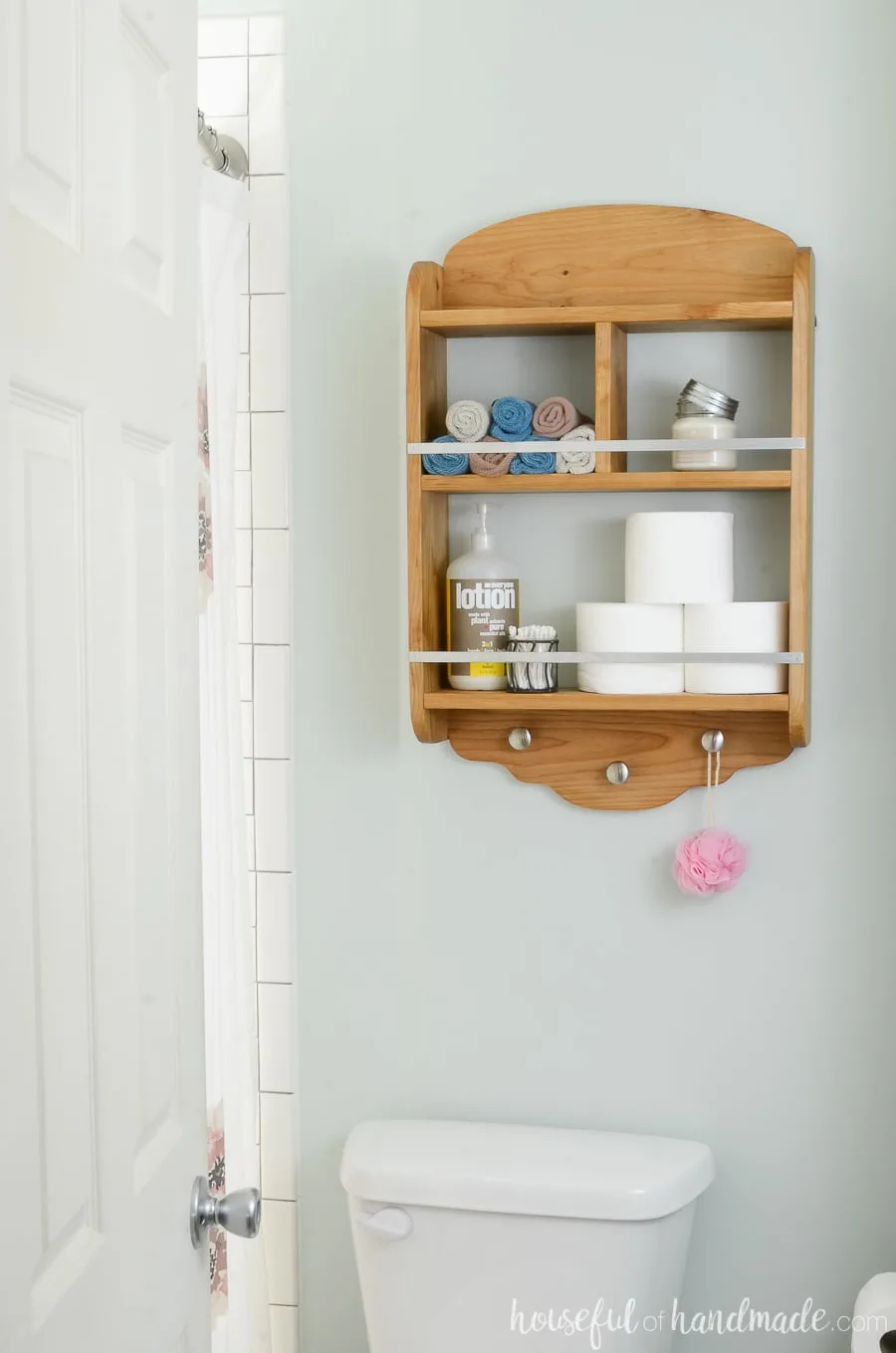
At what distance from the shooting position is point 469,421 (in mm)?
1518

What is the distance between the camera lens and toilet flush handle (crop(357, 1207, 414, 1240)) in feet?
5.04

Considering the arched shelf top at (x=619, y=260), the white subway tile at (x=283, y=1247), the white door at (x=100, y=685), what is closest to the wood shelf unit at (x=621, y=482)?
the arched shelf top at (x=619, y=260)

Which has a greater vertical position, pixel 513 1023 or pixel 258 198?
pixel 258 198

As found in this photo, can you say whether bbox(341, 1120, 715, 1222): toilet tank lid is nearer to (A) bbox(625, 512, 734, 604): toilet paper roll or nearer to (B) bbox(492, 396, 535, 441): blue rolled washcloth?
(A) bbox(625, 512, 734, 604): toilet paper roll

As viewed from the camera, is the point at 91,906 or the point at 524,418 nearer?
the point at 91,906

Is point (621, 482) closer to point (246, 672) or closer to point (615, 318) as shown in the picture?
point (615, 318)

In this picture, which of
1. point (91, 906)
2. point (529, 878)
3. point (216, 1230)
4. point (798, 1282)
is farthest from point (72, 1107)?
point (798, 1282)

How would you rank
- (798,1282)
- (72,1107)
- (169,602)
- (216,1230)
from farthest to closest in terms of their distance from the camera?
(798,1282) < (216,1230) < (169,602) < (72,1107)

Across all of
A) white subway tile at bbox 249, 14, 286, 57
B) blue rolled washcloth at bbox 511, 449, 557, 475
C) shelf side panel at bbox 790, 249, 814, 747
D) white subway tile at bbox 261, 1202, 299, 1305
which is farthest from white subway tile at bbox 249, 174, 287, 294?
white subway tile at bbox 261, 1202, 299, 1305

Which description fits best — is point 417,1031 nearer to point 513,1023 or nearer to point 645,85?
point 513,1023

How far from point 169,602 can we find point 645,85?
99 cm

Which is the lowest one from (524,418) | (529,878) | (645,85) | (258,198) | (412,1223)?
(412,1223)

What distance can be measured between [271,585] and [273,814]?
302mm

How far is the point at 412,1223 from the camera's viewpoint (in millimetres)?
1540
